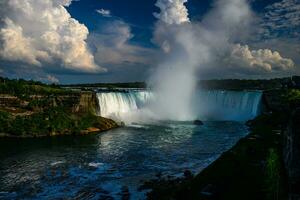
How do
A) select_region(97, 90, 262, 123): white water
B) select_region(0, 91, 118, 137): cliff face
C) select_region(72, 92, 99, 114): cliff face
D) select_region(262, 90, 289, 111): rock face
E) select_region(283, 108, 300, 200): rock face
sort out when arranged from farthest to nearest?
1. select_region(97, 90, 262, 123): white water
2. select_region(262, 90, 289, 111): rock face
3. select_region(72, 92, 99, 114): cliff face
4. select_region(0, 91, 118, 137): cliff face
5. select_region(283, 108, 300, 200): rock face

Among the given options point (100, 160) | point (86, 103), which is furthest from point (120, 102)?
point (100, 160)

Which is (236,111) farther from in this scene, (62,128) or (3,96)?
(3,96)

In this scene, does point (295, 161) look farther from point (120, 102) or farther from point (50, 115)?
point (120, 102)

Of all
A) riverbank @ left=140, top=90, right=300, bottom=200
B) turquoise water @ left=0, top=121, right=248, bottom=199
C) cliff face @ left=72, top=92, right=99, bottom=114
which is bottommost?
turquoise water @ left=0, top=121, right=248, bottom=199

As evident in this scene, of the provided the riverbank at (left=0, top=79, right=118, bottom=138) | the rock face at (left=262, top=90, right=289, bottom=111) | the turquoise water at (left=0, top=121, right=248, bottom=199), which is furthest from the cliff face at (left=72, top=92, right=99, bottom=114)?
the rock face at (left=262, top=90, right=289, bottom=111)

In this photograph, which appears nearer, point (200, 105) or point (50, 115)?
point (50, 115)

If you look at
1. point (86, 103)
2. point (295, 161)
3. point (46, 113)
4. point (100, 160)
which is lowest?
point (100, 160)

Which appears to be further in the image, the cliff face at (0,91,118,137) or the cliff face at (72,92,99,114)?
the cliff face at (72,92,99,114)

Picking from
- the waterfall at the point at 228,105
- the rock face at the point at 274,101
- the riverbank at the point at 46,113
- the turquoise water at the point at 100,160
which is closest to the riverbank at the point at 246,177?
the turquoise water at the point at 100,160

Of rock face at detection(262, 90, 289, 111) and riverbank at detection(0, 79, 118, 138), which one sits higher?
rock face at detection(262, 90, 289, 111)

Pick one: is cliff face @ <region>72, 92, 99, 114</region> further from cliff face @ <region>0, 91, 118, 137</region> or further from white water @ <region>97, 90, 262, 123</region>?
white water @ <region>97, 90, 262, 123</region>
